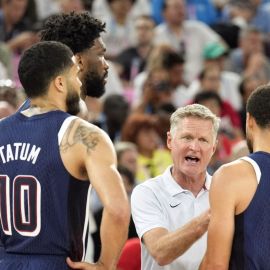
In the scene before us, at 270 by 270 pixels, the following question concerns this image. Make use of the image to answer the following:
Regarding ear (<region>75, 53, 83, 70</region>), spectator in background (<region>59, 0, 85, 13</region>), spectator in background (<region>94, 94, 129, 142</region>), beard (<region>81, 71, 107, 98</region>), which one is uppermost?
spectator in background (<region>59, 0, 85, 13</region>)

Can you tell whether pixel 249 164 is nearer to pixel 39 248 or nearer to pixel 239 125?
pixel 39 248

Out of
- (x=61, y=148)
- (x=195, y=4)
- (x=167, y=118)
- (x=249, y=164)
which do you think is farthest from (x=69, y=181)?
(x=195, y=4)

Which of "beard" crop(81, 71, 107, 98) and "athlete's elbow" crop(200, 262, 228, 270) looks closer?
"athlete's elbow" crop(200, 262, 228, 270)

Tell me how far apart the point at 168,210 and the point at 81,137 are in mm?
901

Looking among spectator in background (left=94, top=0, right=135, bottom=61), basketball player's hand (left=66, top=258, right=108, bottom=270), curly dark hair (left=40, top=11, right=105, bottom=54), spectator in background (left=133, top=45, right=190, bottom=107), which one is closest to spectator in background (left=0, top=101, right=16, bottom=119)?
curly dark hair (left=40, top=11, right=105, bottom=54)

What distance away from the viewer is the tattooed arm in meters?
4.50

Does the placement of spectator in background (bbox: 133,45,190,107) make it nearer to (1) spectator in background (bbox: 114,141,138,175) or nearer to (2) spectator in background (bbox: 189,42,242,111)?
(2) spectator in background (bbox: 189,42,242,111)

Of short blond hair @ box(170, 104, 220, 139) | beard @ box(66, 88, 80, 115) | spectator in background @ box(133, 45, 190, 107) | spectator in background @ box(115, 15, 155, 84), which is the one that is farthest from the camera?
spectator in background @ box(115, 15, 155, 84)

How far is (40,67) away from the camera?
4805 millimetres

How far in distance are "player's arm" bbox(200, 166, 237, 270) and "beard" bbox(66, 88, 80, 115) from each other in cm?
85

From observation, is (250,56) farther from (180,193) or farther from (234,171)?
(234,171)

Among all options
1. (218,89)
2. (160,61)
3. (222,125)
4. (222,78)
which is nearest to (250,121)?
(222,125)

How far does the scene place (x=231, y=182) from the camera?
14.7 feet

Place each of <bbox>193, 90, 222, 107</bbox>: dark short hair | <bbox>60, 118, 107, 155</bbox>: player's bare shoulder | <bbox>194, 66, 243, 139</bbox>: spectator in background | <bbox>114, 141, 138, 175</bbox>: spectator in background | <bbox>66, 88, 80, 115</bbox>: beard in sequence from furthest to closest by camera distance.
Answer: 1. <bbox>194, 66, 243, 139</bbox>: spectator in background
2. <bbox>193, 90, 222, 107</bbox>: dark short hair
3. <bbox>114, 141, 138, 175</bbox>: spectator in background
4. <bbox>66, 88, 80, 115</bbox>: beard
5. <bbox>60, 118, 107, 155</bbox>: player's bare shoulder
